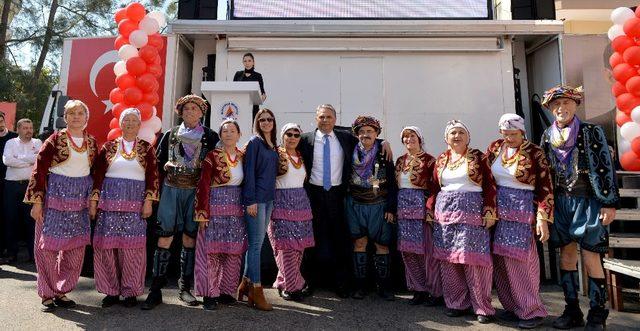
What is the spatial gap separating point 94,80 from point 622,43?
7.51 meters

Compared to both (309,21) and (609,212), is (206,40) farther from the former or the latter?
(609,212)

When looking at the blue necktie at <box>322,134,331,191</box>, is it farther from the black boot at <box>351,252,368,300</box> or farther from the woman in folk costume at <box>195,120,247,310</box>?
the woman in folk costume at <box>195,120,247,310</box>

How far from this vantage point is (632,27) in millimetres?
5164

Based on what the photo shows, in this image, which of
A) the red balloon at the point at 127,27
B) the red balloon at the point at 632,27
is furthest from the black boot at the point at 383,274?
the red balloon at the point at 127,27

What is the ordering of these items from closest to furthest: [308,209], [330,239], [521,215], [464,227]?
1. [521,215]
2. [464,227]
3. [308,209]
4. [330,239]

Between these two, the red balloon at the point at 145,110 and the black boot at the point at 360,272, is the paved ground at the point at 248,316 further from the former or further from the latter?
the red balloon at the point at 145,110

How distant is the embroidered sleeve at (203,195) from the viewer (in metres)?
3.21

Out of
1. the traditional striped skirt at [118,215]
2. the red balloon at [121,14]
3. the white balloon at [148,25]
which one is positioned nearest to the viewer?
the traditional striped skirt at [118,215]

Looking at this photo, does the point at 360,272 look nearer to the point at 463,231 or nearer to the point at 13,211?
the point at 463,231

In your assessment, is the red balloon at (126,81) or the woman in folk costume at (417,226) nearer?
the woman in folk costume at (417,226)

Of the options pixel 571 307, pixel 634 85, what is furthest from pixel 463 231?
pixel 634 85

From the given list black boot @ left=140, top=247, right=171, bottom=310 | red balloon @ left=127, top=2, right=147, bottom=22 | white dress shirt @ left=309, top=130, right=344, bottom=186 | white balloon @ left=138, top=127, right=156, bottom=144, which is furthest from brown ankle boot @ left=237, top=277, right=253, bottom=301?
red balloon @ left=127, top=2, right=147, bottom=22

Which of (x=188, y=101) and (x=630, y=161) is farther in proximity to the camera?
(x=630, y=161)

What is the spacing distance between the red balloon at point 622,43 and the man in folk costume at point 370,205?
3914 millimetres
